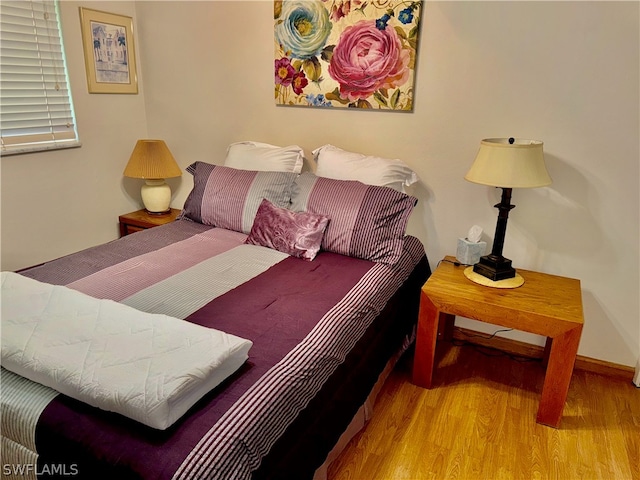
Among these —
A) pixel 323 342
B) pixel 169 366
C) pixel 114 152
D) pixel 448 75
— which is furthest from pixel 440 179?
pixel 114 152

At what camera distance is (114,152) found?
3078 mm

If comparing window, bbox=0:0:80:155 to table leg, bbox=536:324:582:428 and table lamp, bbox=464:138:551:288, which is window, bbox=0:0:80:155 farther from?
table leg, bbox=536:324:582:428

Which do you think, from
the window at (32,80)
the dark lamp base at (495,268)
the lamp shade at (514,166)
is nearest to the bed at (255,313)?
the dark lamp base at (495,268)

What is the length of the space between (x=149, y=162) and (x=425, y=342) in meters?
2.03

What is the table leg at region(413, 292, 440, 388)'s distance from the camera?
6.77 ft

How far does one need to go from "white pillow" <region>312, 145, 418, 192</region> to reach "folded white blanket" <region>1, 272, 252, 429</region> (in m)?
1.31

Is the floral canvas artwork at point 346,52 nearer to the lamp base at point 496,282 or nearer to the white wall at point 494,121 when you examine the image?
the white wall at point 494,121

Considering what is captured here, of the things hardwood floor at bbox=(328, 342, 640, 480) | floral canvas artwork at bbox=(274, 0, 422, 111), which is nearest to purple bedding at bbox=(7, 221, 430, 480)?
hardwood floor at bbox=(328, 342, 640, 480)

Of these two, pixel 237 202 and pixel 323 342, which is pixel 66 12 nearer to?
pixel 237 202

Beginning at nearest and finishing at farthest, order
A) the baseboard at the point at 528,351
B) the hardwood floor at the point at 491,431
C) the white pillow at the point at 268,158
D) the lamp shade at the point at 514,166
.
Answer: the hardwood floor at the point at 491,431, the lamp shade at the point at 514,166, the baseboard at the point at 528,351, the white pillow at the point at 268,158

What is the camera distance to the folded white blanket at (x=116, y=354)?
3.68ft

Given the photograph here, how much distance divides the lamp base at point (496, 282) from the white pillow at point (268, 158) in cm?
114

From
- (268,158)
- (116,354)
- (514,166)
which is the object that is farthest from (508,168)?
(116,354)

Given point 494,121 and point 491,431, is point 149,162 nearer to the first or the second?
point 494,121
